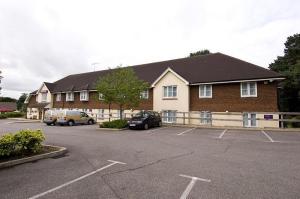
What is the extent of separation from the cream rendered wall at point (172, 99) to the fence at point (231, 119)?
0.80 meters

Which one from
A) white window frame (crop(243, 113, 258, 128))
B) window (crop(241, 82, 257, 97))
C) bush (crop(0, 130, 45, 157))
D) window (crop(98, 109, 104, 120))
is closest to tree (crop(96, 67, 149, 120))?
window (crop(241, 82, 257, 97))

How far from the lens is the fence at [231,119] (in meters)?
20.3

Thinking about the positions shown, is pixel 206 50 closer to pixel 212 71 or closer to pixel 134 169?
pixel 212 71

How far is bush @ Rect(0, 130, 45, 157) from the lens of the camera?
8422 millimetres

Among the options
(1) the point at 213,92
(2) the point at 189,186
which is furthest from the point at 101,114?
(2) the point at 189,186

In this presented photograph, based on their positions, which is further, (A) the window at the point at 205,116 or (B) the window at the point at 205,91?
(B) the window at the point at 205,91

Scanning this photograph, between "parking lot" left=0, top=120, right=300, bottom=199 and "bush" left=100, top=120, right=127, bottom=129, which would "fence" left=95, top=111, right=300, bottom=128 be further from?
→ "parking lot" left=0, top=120, right=300, bottom=199

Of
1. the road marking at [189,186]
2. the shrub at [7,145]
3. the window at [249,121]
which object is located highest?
the window at [249,121]

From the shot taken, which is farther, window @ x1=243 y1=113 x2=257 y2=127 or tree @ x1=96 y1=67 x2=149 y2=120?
tree @ x1=96 y1=67 x2=149 y2=120

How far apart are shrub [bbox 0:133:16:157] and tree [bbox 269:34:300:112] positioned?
27555 millimetres

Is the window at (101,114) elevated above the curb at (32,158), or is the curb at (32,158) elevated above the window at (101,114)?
the window at (101,114)

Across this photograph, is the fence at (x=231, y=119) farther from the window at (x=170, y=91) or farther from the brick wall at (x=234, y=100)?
the window at (x=170, y=91)

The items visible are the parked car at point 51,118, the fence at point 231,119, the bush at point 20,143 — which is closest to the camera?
the bush at point 20,143

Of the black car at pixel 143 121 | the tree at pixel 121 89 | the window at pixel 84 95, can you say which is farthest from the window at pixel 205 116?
the window at pixel 84 95
